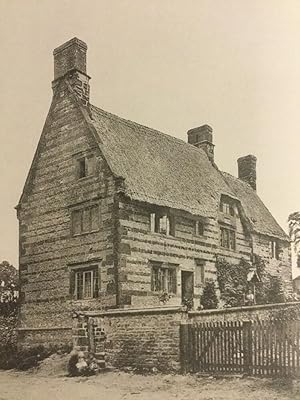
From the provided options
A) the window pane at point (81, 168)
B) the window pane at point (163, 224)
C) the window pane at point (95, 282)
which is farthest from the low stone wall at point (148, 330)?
the window pane at point (81, 168)

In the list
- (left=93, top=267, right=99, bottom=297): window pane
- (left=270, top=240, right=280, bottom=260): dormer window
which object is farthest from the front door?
(left=270, top=240, right=280, bottom=260): dormer window

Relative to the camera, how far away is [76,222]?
1567cm

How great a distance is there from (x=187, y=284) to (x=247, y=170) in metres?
9.05

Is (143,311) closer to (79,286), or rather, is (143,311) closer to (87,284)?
(87,284)

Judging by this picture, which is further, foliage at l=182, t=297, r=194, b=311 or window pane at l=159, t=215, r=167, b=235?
foliage at l=182, t=297, r=194, b=311

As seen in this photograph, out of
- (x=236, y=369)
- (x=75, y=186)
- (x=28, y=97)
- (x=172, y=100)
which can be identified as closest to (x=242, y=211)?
(x=75, y=186)

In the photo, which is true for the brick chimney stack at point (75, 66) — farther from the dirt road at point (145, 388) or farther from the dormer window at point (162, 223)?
→ the dirt road at point (145, 388)

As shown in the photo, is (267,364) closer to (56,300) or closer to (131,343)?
(131,343)

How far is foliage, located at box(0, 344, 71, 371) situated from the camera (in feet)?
46.2

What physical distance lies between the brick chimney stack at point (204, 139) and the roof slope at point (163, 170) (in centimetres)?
39

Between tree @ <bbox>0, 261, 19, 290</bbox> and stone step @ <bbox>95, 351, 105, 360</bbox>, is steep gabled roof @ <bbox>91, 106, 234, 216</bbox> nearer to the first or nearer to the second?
stone step @ <bbox>95, 351, 105, 360</bbox>

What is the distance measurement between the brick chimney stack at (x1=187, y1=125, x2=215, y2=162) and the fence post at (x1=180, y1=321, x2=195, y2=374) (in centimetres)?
1175

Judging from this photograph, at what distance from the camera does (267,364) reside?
900 cm

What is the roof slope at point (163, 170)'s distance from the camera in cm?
1554
